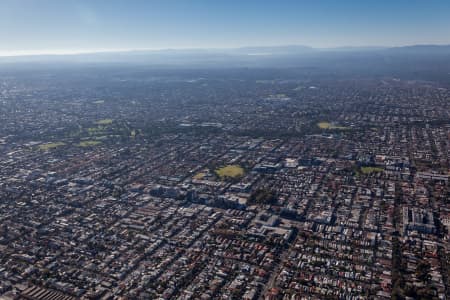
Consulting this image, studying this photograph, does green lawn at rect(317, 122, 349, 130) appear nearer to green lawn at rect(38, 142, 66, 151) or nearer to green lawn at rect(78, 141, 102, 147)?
green lawn at rect(78, 141, 102, 147)

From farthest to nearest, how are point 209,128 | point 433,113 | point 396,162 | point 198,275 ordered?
point 433,113, point 209,128, point 396,162, point 198,275

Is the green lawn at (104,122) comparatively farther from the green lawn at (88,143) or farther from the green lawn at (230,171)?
the green lawn at (230,171)

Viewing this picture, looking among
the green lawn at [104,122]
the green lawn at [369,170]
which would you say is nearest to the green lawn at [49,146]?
the green lawn at [104,122]

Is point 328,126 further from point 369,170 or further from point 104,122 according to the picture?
point 104,122

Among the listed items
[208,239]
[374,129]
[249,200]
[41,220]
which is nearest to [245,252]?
[208,239]

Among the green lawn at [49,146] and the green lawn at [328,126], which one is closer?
the green lawn at [49,146]

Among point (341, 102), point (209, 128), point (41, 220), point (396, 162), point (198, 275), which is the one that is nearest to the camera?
point (198, 275)

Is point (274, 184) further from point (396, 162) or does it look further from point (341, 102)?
point (341, 102)

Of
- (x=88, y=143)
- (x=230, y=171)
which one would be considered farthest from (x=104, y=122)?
(x=230, y=171)

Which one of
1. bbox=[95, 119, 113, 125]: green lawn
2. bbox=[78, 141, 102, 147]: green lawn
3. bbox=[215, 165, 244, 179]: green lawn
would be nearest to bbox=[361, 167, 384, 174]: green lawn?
bbox=[215, 165, 244, 179]: green lawn
